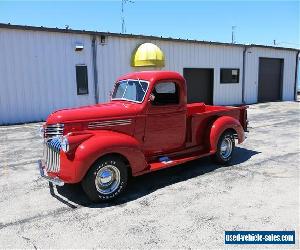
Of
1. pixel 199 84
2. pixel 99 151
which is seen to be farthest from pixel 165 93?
pixel 199 84

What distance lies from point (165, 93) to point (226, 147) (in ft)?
7.19

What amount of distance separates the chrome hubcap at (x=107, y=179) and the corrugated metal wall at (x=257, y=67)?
64.4 ft

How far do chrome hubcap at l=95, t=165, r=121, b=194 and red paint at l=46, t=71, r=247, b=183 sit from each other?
28 centimetres

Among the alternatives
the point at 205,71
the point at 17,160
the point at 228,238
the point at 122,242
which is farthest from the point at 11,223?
the point at 205,71

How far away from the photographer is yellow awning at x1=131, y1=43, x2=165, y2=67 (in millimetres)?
16516

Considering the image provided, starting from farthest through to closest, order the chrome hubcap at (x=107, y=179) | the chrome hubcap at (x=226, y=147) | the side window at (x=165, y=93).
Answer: the chrome hubcap at (x=226, y=147), the side window at (x=165, y=93), the chrome hubcap at (x=107, y=179)

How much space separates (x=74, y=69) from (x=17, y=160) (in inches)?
314

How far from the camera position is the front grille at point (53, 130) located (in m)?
5.56

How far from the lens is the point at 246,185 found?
6.16m

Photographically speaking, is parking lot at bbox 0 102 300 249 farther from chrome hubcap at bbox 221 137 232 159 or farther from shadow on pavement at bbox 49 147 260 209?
chrome hubcap at bbox 221 137 232 159

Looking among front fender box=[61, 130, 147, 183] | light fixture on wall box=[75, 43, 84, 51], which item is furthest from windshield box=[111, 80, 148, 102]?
light fixture on wall box=[75, 43, 84, 51]

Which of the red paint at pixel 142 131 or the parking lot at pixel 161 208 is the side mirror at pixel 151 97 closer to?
the red paint at pixel 142 131

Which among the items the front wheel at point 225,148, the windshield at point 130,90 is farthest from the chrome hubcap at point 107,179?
the front wheel at point 225,148

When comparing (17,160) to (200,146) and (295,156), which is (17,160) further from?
(295,156)
